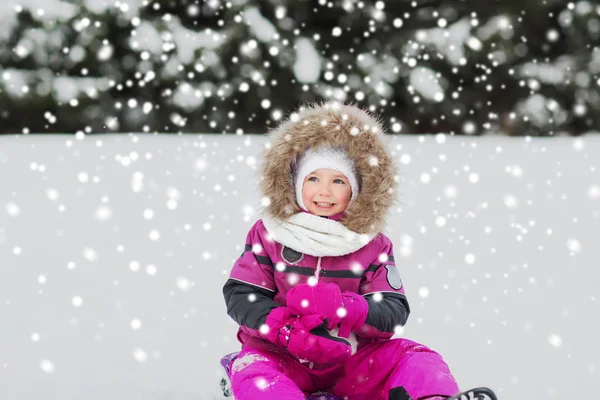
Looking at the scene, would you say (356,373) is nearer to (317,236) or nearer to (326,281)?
(326,281)

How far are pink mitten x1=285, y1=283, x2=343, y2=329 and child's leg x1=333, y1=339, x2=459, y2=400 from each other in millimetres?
237

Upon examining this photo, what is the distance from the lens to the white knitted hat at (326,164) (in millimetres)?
2045

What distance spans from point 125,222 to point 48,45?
726 cm

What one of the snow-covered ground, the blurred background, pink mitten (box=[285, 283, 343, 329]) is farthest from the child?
the blurred background

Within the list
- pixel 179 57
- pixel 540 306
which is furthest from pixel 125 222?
pixel 179 57

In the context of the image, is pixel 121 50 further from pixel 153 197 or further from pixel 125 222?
pixel 125 222

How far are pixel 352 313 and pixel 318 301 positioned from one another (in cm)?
12

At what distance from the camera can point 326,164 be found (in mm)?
2039

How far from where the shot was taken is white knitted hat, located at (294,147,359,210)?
6.71 feet

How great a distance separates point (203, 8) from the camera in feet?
35.4

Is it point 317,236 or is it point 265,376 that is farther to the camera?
point 317,236

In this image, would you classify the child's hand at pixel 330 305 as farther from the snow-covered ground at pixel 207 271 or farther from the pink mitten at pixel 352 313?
the snow-covered ground at pixel 207 271

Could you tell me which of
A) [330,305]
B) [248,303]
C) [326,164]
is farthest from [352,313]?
[326,164]

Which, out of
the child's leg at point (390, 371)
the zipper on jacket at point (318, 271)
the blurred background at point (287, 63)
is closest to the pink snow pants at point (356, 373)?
the child's leg at point (390, 371)
